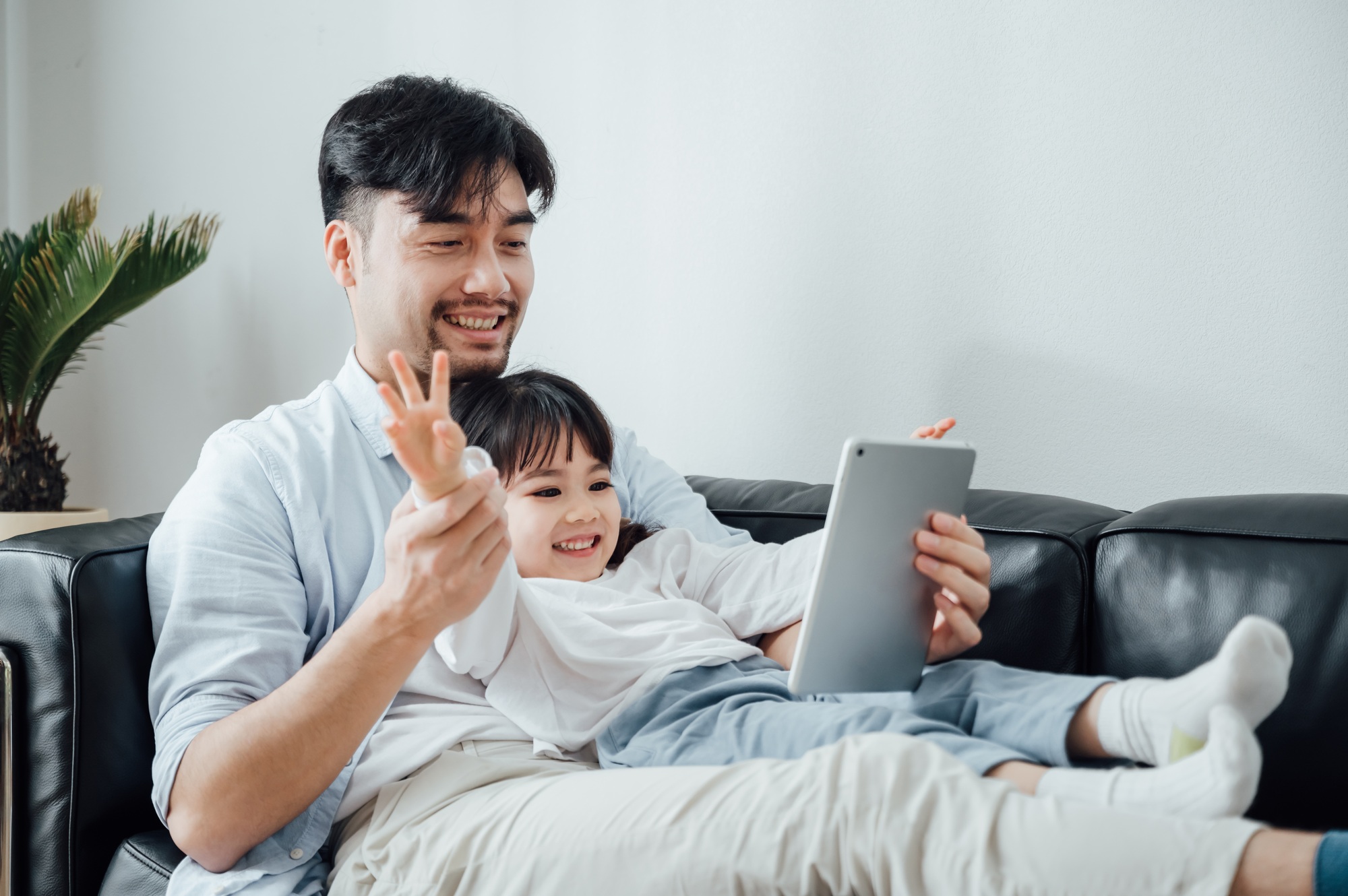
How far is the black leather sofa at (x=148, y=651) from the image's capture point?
3.34 feet

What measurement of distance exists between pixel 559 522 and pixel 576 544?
0.04 metres

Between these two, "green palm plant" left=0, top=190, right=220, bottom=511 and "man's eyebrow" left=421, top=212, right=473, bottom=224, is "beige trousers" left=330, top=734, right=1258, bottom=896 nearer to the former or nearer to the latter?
"man's eyebrow" left=421, top=212, right=473, bottom=224

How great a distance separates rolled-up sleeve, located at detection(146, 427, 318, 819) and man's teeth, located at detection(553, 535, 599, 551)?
0.30 meters

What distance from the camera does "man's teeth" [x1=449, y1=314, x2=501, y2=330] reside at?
130 cm

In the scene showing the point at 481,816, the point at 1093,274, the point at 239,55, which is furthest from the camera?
the point at 239,55

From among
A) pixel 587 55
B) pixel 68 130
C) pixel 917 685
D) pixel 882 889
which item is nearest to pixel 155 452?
pixel 68 130

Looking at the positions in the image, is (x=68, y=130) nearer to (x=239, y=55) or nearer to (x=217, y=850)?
(x=239, y=55)

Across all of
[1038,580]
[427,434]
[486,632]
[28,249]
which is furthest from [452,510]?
[28,249]

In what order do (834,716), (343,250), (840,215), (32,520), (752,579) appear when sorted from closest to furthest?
(834,716) < (752,579) < (343,250) < (840,215) < (32,520)

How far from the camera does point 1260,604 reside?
42.8 inches

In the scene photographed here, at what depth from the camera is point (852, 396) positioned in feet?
5.51

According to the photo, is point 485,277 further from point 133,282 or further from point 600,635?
point 133,282

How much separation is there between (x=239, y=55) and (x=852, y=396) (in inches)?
65.5

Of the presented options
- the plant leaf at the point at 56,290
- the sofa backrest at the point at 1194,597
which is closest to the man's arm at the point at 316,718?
the sofa backrest at the point at 1194,597
